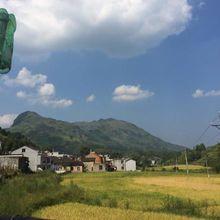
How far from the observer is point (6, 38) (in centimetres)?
648

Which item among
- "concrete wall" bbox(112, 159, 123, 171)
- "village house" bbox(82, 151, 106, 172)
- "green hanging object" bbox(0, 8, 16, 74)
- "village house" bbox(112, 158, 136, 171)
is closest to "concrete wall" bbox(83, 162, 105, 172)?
"village house" bbox(82, 151, 106, 172)

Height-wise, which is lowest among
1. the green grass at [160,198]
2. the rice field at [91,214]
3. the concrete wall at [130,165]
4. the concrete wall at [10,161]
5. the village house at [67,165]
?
the rice field at [91,214]

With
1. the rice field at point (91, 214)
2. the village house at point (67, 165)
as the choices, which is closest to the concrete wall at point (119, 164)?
the village house at point (67, 165)

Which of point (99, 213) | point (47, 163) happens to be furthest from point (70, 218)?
point (47, 163)

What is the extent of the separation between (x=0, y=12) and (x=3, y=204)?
15370mm

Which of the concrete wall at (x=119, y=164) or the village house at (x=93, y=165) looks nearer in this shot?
the village house at (x=93, y=165)

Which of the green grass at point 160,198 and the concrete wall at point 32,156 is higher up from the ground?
the concrete wall at point 32,156

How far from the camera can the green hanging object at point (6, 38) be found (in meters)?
6.34

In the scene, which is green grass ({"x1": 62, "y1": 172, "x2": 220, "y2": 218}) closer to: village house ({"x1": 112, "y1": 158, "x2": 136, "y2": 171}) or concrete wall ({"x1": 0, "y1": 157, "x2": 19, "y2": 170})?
concrete wall ({"x1": 0, "y1": 157, "x2": 19, "y2": 170})

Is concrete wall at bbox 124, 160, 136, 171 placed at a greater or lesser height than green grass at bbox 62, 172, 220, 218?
greater

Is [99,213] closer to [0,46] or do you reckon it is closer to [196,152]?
[0,46]

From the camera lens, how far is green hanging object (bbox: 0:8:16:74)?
250 inches

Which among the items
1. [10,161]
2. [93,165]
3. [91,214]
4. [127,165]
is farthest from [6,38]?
[127,165]

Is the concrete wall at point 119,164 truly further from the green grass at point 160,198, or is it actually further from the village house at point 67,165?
the green grass at point 160,198
